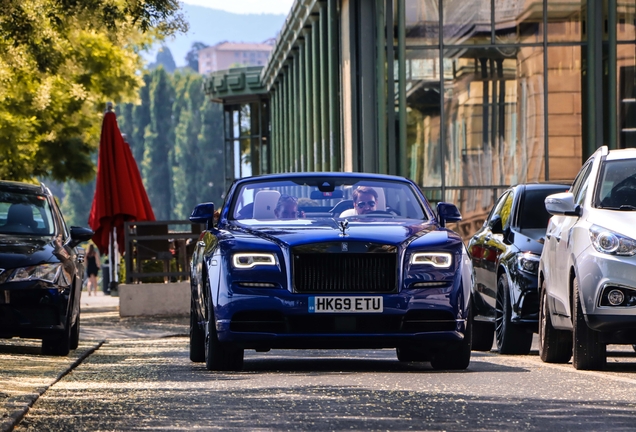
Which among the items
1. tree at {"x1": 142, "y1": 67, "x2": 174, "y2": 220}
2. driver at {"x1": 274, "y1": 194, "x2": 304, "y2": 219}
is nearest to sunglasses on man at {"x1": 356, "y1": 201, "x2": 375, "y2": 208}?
driver at {"x1": 274, "y1": 194, "x2": 304, "y2": 219}

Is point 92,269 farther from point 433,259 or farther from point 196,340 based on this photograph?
point 433,259

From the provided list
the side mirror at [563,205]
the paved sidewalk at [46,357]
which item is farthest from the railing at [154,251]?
Answer: the side mirror at [563,205]

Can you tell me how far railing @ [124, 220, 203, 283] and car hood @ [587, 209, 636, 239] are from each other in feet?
43.4

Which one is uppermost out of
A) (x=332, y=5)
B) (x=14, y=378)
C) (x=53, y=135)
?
(x=332, y=5)

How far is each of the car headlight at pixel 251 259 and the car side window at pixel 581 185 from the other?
2730 millimetres

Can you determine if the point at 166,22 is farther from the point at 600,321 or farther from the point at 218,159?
the point at 218,159

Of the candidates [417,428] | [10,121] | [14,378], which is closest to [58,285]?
[14,378]

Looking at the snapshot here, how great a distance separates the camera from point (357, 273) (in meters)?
11.2

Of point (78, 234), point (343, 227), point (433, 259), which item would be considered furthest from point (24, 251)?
point (433, 259)

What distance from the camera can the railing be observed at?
24.4 meters

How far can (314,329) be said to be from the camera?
11.2 m

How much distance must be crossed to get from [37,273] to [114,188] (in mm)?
11395

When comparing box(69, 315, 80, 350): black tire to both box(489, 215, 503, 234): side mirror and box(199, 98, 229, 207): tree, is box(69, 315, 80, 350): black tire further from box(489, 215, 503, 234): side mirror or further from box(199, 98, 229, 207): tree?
box(199, 98, 229, 207): tree

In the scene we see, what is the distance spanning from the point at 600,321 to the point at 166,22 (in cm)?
863
